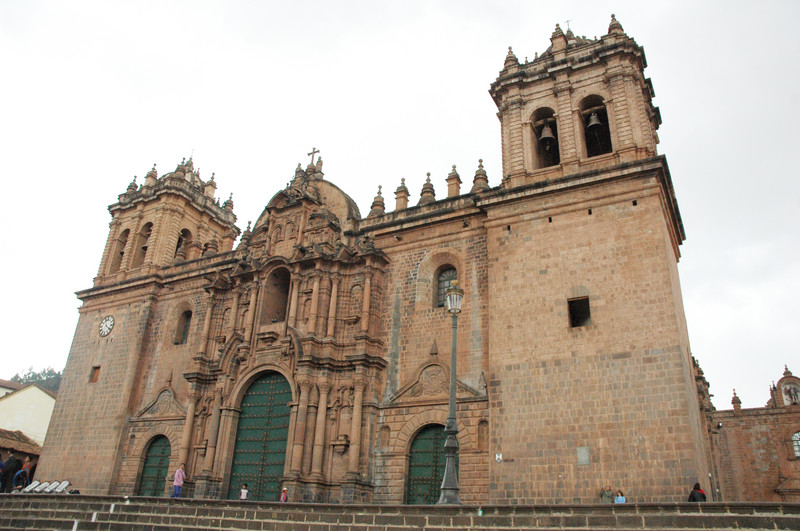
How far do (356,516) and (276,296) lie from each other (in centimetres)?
1139

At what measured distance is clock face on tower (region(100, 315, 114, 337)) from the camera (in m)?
24.3

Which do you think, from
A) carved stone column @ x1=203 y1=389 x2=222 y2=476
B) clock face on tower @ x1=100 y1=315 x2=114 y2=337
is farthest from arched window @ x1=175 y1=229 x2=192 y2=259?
carved stone column @ x1=203 y1=389 x2=222 y2=476

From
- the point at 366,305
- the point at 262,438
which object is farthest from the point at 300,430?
the point at 366,305

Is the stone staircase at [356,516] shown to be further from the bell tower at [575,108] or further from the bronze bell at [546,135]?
the bronze bell at [546,135]

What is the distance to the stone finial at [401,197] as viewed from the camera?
67.4 feet

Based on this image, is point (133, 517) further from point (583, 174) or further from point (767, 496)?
point (767, 496)

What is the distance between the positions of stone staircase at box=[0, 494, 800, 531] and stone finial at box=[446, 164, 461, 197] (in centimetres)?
1115

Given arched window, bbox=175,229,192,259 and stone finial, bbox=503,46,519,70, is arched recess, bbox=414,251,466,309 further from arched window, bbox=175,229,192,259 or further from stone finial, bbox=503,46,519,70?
arched window, bbox=175,229,192,259

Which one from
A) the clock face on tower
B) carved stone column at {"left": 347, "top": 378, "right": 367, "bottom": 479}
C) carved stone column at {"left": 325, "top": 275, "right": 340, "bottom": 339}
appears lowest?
carved stone column at {"left": 347, "top": 378, "right": 367, "bottom": 479}

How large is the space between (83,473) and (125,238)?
10.2 metres

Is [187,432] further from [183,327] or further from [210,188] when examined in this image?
[210,188]

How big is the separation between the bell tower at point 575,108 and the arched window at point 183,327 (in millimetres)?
13001

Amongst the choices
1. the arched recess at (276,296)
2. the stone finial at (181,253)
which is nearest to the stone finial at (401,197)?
the arched recess at (276,296)

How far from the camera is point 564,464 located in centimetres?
1380
